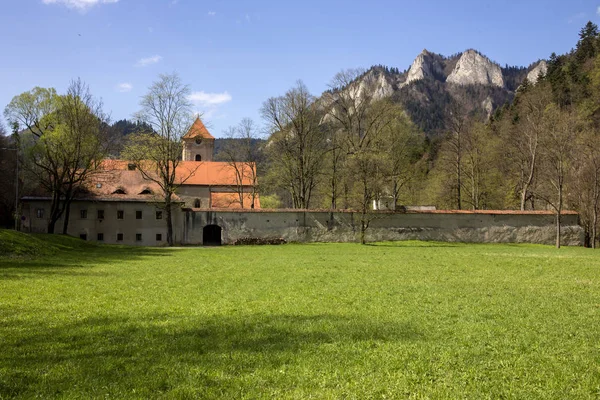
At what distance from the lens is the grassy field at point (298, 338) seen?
207 inches

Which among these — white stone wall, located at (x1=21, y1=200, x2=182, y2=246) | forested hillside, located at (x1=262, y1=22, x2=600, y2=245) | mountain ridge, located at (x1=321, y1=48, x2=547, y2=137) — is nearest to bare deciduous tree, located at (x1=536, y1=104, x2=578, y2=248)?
forested hillside, located at (x1=262, y1=22, x2=600, y2=245)

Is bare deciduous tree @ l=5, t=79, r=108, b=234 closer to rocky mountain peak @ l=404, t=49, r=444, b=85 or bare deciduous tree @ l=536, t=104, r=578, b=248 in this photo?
bare deciduous tree @ l=536, t=104, r=578, b=248

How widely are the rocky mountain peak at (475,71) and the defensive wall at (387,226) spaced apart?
12563 centimetres

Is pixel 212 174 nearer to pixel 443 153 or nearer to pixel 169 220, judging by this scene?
pixel 169 220

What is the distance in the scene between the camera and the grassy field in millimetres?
5262

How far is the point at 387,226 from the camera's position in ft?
142

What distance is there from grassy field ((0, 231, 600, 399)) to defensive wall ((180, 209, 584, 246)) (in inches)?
1097

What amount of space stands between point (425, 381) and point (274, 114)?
153 ft

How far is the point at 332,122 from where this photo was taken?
51.5 metres

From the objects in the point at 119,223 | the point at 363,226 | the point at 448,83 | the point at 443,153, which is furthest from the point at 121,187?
the point at 448,83

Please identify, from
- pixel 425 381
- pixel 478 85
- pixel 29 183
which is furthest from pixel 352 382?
pixel 478 85

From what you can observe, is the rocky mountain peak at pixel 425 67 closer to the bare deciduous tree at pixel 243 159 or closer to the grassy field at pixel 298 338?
the bare deciduous tree at pixel 243 159

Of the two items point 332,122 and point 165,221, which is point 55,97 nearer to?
point 165,221

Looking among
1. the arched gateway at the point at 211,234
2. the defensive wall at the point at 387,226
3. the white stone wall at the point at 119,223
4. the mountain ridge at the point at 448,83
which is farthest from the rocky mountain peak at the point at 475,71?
the white stone wall at the point at 119,223
